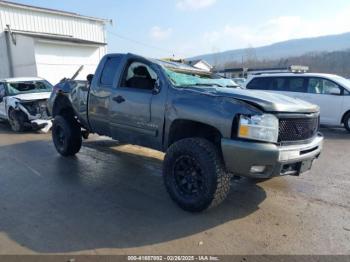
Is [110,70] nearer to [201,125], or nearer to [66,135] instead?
[66,135]

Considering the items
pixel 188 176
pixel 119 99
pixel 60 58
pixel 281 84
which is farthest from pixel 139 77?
pixel 60 58

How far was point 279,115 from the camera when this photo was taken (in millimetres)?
3615

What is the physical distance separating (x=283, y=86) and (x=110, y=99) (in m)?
7.03

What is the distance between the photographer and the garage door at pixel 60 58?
18609 mm

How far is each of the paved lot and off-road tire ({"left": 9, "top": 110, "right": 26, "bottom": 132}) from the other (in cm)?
408

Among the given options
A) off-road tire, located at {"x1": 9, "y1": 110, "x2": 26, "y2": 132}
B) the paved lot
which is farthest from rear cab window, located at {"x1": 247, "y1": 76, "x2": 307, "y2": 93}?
off-road tire, located at {"x1": 9, "y1": 110, "x2": 26, "y2": 132}

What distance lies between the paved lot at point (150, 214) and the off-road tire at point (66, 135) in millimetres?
513

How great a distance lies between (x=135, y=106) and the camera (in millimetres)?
4828

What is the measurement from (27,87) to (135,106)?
736cm

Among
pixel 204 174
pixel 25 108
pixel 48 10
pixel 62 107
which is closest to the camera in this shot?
pixel 204 174

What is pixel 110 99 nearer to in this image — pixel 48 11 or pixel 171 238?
pixel 171 238

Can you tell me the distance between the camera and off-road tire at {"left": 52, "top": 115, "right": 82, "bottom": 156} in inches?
257

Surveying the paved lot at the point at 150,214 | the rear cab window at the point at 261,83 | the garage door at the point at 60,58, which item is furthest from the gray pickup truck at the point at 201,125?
the garage door at the point at 60,58

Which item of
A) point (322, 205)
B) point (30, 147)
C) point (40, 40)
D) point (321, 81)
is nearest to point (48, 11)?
point (40, 40)
